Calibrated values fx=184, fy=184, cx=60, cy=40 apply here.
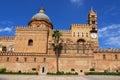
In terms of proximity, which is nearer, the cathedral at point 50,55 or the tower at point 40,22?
the cathedral at point 50,55

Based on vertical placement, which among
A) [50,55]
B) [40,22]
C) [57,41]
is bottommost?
[50,55]

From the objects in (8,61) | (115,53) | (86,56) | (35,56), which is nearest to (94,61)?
(86,56)

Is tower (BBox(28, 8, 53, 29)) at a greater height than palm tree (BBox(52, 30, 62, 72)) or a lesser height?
greater

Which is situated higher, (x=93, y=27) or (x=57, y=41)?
(x=93, y=27)

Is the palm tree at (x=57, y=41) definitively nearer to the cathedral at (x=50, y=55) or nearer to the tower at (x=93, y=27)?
the cathedral at (x=50, y=55)

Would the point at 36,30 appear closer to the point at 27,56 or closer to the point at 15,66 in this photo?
the point at 27,56

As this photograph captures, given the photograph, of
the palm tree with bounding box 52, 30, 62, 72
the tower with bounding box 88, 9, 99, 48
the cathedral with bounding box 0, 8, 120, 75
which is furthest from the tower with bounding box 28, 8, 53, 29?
the tower with bounding box 88, 9, 99, 48

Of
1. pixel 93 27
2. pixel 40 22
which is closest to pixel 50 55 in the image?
pixel 40 22

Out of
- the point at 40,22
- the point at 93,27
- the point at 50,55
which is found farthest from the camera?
the point at 40,22

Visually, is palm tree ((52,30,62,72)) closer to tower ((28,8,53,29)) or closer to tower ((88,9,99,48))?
tower ((28,8,53,29))

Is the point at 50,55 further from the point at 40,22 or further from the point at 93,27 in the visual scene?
the point at 93,27

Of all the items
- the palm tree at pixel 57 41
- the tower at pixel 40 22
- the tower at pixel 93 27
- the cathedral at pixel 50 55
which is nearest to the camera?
the cathedral at pixel 50 55

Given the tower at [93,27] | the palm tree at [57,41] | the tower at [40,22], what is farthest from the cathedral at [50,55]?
the tower at [40,22]

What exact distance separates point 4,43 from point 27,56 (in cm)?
1326
